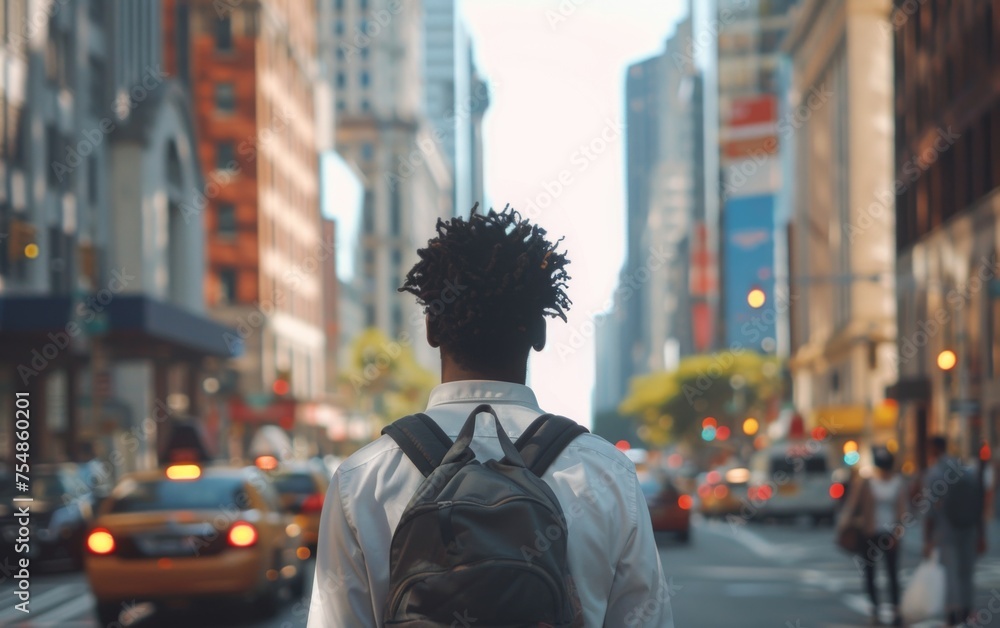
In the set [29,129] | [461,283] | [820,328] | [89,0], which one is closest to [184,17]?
[89,0]

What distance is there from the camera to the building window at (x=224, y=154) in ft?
275

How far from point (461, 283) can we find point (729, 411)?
113 meters

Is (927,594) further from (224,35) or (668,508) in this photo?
(224,35)

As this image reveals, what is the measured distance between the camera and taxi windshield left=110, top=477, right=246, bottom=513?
A: 48.6ft

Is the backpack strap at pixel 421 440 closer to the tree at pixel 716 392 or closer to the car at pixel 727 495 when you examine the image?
the car at pixel 727 495

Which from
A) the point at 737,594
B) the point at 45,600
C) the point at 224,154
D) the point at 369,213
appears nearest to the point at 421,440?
the point at 737,594

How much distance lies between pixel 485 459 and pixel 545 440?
0.43ft

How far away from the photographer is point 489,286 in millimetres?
3502

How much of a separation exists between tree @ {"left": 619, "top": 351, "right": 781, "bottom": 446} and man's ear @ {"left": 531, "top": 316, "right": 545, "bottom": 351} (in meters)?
102

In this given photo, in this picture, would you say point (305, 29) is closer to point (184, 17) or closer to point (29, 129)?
point (184, 17)

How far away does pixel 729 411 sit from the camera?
378 ft

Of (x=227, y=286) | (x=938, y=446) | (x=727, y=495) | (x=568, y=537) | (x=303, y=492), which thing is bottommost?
(x=727, y=495)

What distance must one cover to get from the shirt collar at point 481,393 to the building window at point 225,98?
272 ft

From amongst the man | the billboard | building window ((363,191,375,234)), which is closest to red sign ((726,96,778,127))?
the billboard
